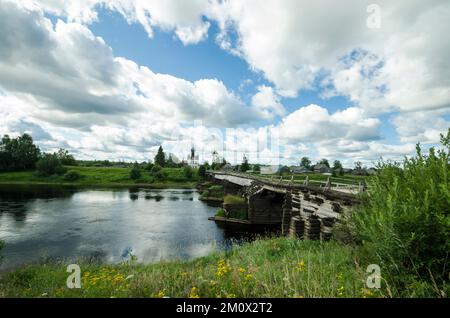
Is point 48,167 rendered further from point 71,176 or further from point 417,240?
point 417,240

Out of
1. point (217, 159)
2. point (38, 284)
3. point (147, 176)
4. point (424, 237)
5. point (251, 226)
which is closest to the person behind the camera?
point (424, 237)

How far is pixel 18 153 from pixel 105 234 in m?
116

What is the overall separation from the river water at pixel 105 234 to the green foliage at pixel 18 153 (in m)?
87.0

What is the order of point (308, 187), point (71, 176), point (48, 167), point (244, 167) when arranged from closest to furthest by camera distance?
1. point (308, 187)
2. point (71, 176)
3. point (48, 167)
4. point (244, 167)

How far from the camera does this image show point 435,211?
5.74 m

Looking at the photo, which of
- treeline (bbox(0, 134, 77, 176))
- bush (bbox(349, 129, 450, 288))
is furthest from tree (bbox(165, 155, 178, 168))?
bush (bbox(349, 129, 450, 288))

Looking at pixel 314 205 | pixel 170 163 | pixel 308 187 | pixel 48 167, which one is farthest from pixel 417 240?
pixel 170 163

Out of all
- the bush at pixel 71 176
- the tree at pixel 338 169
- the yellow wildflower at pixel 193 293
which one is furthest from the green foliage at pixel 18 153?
the yellow wildflower at pixel 193 293

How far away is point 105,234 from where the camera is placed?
95.8 ft

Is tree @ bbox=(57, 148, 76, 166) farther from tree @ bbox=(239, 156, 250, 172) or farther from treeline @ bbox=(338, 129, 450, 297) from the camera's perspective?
treeline @ bbox=(338, 129, 450, 297)

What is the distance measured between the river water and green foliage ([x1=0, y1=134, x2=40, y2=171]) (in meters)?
87.0
